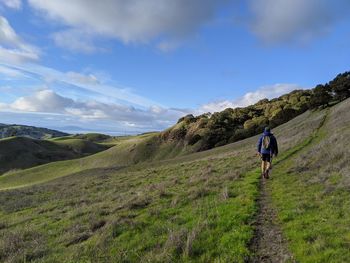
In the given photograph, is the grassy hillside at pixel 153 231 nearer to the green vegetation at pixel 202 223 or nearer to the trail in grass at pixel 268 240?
the green vegetation at pixel 202 223

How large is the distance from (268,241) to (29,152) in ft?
429

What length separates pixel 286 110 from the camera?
86000 mm

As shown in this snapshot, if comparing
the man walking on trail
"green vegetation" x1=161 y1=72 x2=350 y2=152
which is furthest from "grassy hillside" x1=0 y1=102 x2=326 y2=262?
"green vegetation" x1=161 y1=72 x2=350 y2=152

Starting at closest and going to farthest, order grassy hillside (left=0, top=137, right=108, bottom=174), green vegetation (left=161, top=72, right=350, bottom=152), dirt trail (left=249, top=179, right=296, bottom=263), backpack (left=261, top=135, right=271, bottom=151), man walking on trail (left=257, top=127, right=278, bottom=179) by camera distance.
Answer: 1. dirt trail (left=249, top=179, right=296, bottom=263)
2. man walking on trail (left=257, top=127, right=278, bottom=179)
3. backpack (left=261, top=135, right=271, bottom=151)
4. green vegetation (left=161, top=72, right=350, bottom=152)
5. grassy hillside (left=0, top=137, right=108, bottom=174)

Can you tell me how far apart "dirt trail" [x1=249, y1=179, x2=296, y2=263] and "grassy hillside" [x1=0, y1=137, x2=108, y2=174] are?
343 feet

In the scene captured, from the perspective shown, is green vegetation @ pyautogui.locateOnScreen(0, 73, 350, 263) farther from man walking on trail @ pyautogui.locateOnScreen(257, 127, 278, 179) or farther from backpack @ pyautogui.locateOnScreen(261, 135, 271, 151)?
backpack @ pyautogui.locateOnScreen(261, 135, 271, 151)

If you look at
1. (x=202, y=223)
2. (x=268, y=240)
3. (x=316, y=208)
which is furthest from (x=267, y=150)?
(x=268, y=240)

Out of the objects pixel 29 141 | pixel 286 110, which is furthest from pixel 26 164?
pixel 286 110

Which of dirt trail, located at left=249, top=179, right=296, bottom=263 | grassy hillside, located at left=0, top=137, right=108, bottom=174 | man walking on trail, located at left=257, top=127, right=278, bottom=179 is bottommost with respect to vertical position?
dirt trail, located at left=249, top=179, right=296, bottom=263

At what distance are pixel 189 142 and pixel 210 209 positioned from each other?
269 feet

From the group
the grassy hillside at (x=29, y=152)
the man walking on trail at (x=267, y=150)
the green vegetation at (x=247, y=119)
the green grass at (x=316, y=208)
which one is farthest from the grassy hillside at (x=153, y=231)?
the grassy hillside at (x=29, y=152)

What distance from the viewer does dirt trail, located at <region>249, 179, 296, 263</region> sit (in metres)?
8.02

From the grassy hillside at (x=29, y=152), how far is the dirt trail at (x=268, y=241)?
343 ft

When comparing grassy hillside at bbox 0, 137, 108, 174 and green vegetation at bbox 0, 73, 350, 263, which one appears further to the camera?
grassy hillside at bbox 0, 137, 108, 174
